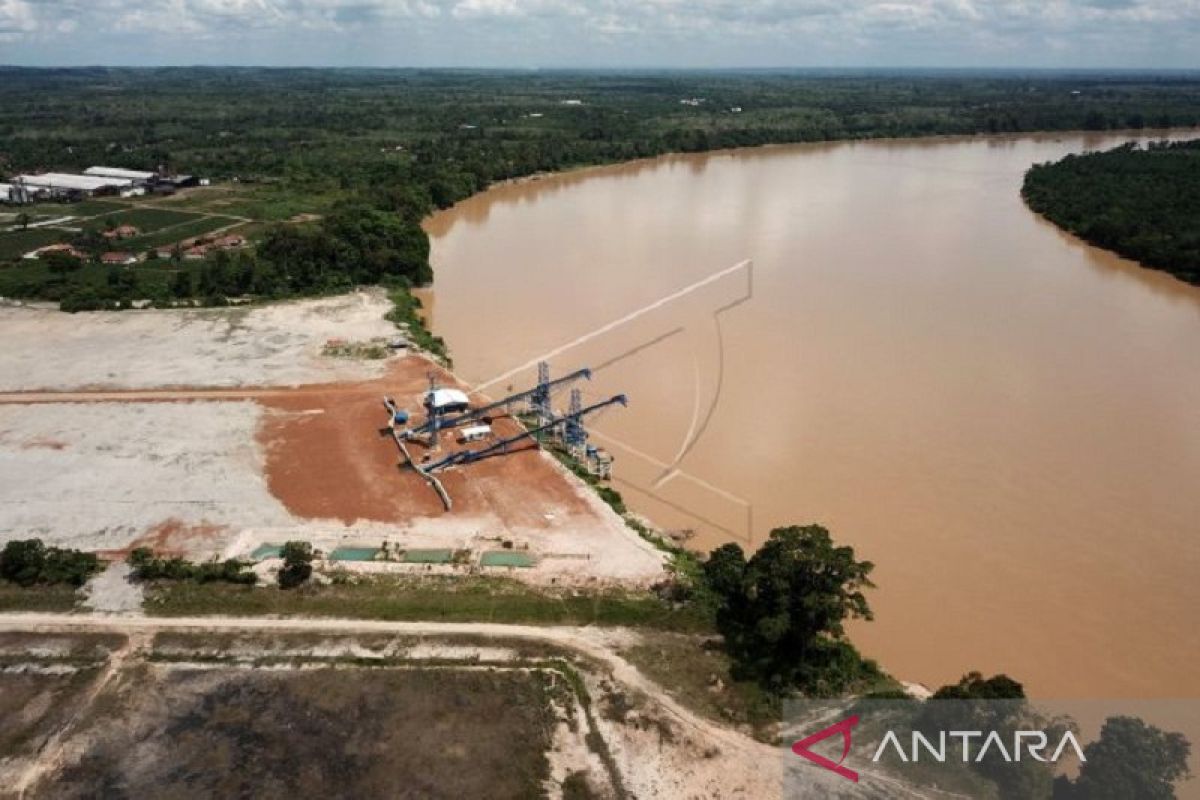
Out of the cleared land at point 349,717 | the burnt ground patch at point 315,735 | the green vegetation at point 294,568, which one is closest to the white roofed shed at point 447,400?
the green vegetation at point 294,568

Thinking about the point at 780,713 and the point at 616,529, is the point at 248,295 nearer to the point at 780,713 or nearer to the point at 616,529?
the point at 616,529

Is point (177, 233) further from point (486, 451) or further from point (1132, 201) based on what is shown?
point (1132, 201)

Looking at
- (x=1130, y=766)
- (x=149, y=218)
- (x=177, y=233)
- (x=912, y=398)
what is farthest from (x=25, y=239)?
(x=1130, y=766)

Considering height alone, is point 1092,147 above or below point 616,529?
above

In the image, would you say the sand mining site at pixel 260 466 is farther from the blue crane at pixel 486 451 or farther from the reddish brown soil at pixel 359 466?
the blue crane at pixel 486 451

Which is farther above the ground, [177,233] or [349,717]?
[177,233]

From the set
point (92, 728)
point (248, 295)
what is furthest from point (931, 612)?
point (248, 295)
